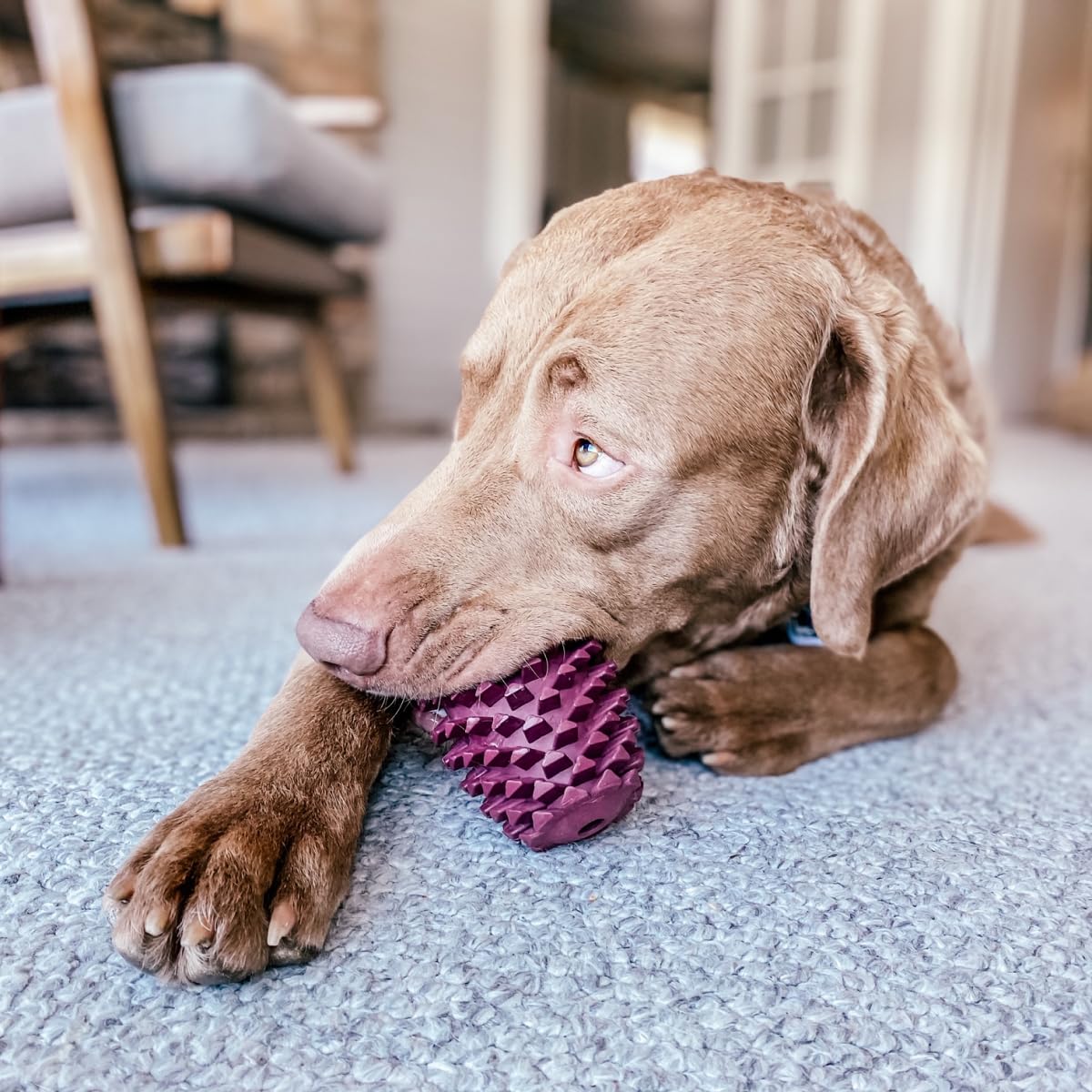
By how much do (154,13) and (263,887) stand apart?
17.1 feet

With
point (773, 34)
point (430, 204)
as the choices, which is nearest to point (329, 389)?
point (430, 204)

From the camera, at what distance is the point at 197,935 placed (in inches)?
28.1

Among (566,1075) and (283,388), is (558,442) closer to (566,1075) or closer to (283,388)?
(566,1075)

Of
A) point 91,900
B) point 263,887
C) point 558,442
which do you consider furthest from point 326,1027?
point 558,442

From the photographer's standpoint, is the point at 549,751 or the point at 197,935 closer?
the point at 197,935

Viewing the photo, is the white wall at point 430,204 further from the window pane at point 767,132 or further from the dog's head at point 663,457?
the dog's head at point 663,457

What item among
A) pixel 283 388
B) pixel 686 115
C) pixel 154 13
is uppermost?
pixel 154 13

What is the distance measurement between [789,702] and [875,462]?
1.03 ft

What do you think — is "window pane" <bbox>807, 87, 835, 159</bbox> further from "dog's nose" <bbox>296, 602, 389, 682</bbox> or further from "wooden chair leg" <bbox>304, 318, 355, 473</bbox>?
"dog's nose" <bbox>296, 602, 389, 682</bbox>

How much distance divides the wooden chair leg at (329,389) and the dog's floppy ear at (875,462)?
8.69ft

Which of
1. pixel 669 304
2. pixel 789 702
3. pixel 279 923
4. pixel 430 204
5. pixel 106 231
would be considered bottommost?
pixel 430 204

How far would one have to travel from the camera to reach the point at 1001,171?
656cm

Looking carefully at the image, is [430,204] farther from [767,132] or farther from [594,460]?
[594,460]

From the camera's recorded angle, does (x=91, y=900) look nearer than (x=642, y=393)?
Yes
